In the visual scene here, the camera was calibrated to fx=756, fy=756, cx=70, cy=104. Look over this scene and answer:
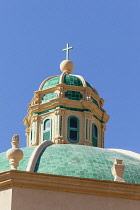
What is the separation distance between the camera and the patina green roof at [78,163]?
97.6 feet

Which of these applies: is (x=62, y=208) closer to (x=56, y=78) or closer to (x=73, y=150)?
(x=73, y=150)

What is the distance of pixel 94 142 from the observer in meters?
38.0

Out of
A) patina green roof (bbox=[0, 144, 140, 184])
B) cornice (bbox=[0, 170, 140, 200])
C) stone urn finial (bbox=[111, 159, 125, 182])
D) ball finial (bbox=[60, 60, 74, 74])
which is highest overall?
ball finial (bbox=[60, 60, 74, 74])

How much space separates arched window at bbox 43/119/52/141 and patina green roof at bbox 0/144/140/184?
4.55m

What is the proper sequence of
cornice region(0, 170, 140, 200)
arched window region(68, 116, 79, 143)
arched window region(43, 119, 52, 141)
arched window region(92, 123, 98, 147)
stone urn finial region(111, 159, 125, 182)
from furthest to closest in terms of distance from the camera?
arched window region(92, 123, 98, 147) < arched window region(43, 119, 52, 141) < arched window region(68, 116, 79, 143) < stone urn finial region(111, 159, 125, 182) < cornice region(0, 170, 140, 200)

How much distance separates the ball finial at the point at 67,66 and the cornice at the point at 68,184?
1358 cm

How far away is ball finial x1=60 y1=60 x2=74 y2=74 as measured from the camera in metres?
39.9

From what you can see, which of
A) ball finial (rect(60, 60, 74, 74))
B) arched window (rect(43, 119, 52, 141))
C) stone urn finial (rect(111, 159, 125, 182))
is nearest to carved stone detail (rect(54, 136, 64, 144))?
arched window (rect(43, 119, 52, 141))

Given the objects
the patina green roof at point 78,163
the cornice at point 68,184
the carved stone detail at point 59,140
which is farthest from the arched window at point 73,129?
the cornice at point 68,184

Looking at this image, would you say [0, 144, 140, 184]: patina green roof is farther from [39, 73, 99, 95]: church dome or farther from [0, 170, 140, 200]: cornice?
[39, 73, 99, 95]: church dome

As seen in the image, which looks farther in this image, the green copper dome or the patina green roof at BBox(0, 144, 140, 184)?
the green copper dome

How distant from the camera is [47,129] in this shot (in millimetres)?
37500

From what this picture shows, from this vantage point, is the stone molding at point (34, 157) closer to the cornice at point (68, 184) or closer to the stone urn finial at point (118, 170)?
the cornice at point (68, 184)

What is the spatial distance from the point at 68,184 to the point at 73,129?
10410 mm
